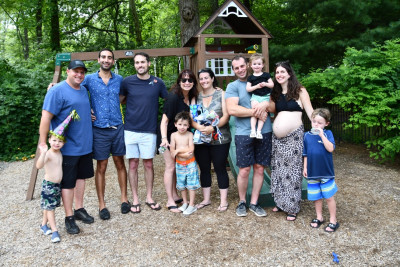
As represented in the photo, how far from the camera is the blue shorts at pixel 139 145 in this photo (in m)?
3.72

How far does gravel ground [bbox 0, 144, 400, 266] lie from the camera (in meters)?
2.82

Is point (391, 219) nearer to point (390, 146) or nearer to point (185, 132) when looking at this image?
point (390, 146)

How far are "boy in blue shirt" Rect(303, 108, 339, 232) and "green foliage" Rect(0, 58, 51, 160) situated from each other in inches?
269

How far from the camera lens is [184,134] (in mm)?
3670

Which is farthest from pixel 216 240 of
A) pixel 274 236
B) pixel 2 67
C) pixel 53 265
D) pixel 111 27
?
pixel 111 27

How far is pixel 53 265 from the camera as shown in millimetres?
2814

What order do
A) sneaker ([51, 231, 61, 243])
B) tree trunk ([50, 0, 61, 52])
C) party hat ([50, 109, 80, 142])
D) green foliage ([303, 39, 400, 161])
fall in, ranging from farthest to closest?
tree trunk ([50, 0, 61, 52]) < green foliage ([303, 39, 400, 161]) < sneaker ([51, 231, 61, 243]) < party hat ([50, 109, 80, 142])

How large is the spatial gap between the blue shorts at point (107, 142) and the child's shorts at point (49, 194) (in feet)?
1.80

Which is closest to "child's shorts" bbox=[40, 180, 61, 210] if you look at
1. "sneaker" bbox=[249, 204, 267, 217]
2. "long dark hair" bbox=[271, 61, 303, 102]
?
"sneaker" bbox=[249, 204, 267, 217]

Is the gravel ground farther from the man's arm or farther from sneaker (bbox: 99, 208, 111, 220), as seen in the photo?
the man's arm

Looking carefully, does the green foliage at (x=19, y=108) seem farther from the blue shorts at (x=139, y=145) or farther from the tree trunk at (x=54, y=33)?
the blue shorts at (x=139, y=145)

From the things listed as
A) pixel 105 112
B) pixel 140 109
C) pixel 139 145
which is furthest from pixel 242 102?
pixel 105 112

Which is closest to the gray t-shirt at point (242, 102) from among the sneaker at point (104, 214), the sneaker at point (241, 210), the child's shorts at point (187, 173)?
the child's shorts at point (187, 173)

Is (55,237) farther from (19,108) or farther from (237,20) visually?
Result: (19,108)
